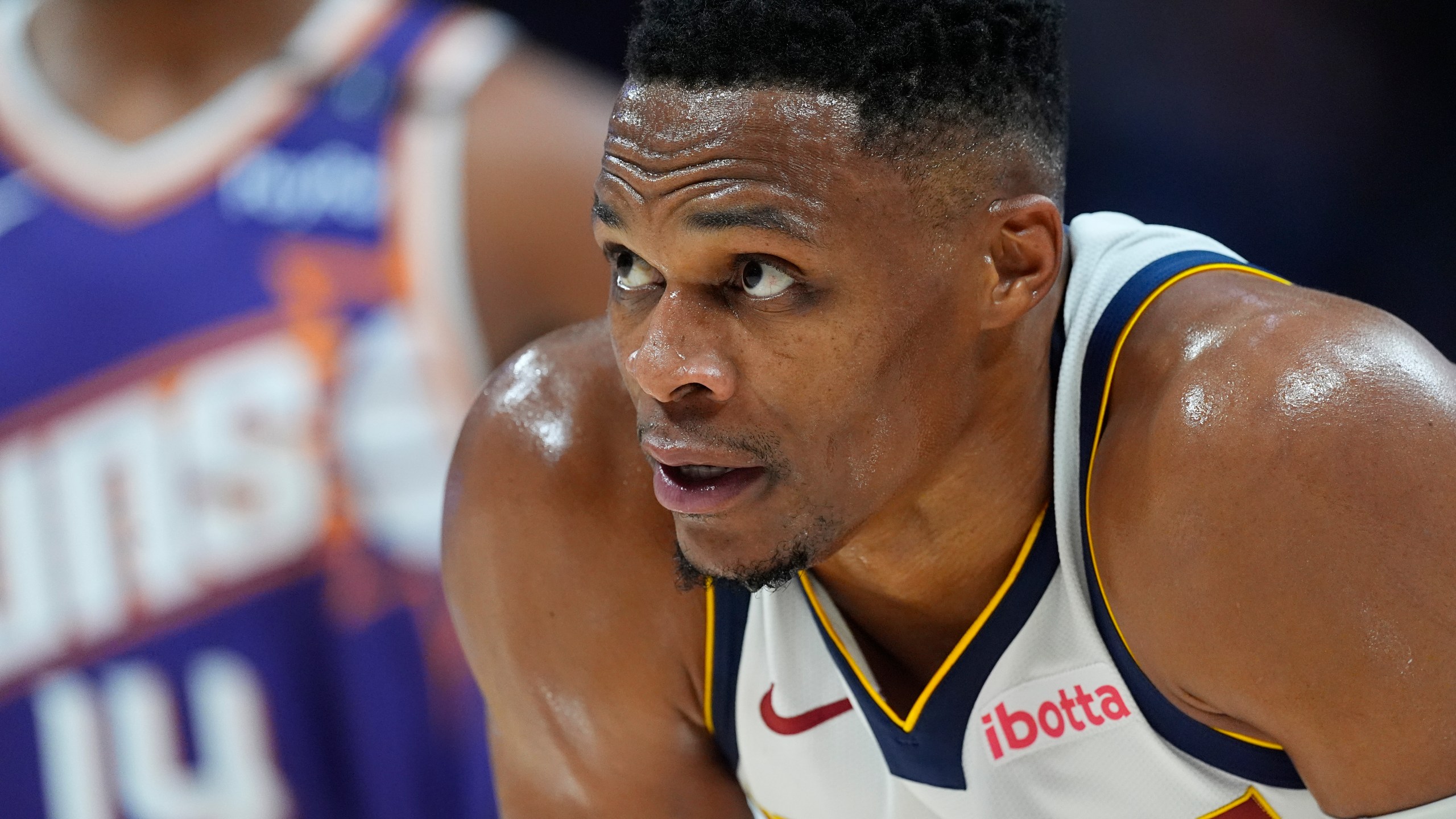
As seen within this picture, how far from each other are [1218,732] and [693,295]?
23.6 inches

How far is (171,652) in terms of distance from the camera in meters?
2.54

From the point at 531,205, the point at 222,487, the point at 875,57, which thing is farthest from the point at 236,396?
the point at 875,57

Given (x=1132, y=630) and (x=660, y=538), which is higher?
(x=660, y=538)

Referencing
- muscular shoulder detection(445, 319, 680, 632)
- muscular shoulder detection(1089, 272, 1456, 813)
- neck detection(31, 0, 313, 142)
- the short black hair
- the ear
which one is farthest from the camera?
neck detection(31, 0, 313, 142)

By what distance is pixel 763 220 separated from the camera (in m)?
1.25

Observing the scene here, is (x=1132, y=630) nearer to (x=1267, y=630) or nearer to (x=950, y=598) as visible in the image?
(x=1267, y=630)

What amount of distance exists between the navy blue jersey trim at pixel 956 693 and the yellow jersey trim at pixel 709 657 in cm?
12

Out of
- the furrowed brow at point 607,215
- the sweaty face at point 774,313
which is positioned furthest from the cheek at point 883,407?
the furrowed brow at point 607,215

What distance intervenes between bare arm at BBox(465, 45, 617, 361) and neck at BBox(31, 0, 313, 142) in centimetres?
43

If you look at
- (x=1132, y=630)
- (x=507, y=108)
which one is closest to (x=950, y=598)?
(x=1132, y=630)

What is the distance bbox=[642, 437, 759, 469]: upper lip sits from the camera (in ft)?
4.25

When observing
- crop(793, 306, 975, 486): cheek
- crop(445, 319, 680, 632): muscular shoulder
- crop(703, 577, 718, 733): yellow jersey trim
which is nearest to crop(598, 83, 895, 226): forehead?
crop(793, 306, 975, 486): cheek

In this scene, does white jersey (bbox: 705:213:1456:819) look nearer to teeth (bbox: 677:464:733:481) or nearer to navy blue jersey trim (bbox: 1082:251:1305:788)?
navy blue jersey trim (bbox: 1082:251:1305:788)

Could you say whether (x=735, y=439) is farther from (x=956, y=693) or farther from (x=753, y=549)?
(x=956, y=693)
